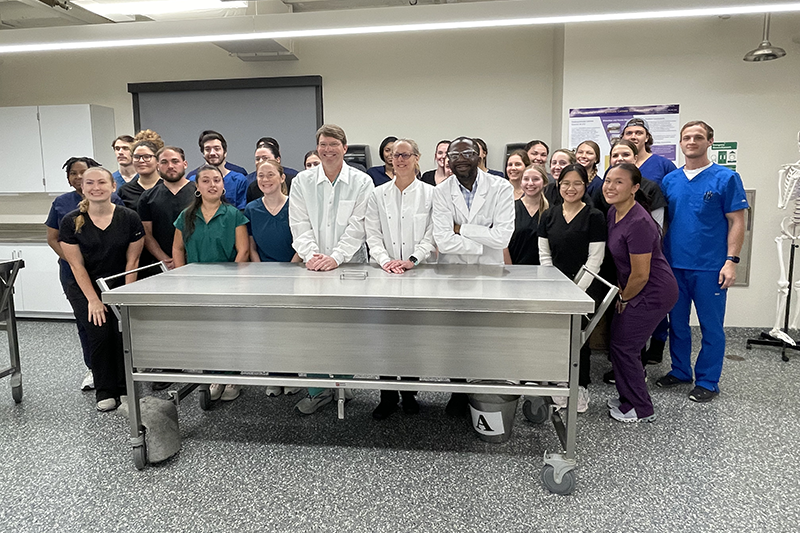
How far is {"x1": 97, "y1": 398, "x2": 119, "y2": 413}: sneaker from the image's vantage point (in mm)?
3020

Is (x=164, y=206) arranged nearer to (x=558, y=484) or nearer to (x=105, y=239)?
(x=105, y=239)

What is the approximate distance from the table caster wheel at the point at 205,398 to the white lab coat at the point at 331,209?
94 cm

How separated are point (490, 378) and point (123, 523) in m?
1.49

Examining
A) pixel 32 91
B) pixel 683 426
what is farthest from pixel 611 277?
pixel 32 91

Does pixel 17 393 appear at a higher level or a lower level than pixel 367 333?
lower

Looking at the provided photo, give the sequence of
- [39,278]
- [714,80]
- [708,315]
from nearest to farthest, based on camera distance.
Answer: [708,315], [714,80], [39,278]

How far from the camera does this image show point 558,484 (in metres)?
2.18

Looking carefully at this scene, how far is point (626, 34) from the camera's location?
421 centimetres

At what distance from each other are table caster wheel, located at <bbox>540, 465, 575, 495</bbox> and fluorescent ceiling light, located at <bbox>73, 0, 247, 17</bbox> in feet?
12.4

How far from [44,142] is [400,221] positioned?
419 cm

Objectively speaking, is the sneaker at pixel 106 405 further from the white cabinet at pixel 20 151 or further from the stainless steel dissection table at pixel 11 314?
the white cabinet at pixel 20 151

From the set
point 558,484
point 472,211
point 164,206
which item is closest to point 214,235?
point 164,206

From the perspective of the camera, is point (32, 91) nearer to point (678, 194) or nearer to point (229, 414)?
point (229, 414)

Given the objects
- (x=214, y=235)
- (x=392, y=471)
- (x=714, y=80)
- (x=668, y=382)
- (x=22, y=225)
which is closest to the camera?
(x=392, y=471)
